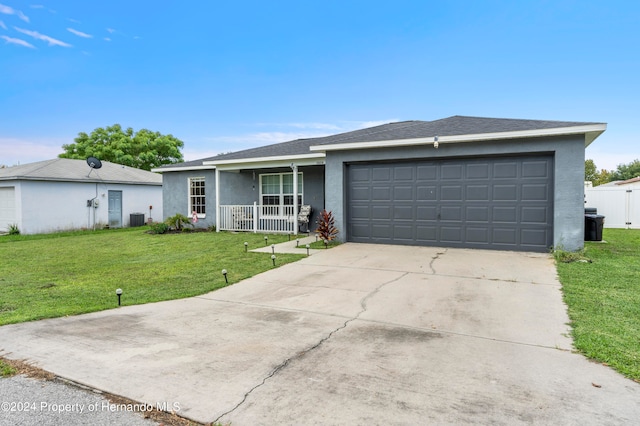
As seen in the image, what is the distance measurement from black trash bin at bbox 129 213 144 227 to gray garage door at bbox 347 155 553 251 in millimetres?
14487

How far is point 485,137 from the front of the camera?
30.4 feet

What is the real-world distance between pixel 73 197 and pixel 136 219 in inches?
128

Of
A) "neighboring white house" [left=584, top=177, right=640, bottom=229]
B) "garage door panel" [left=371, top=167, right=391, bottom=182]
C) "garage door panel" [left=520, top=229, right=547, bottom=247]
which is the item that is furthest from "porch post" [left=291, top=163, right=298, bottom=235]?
"neighboring white house" [left=584, top=177, right=640, bottom=229]

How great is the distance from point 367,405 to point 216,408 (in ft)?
3.65

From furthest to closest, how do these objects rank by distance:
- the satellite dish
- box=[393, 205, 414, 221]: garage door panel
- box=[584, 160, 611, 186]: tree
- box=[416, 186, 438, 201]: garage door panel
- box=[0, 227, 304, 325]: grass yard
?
1. box=[584, 160, 611, 186]: tree
2. the satellite dish
3. box=[393, 205, 414, 221]: garage door panel
4. box=[416, 186, 438, 201]: garage door panel
5. box=[0, 227, 304, 325]: grass yard

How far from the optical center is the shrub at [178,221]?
16062 millimetres

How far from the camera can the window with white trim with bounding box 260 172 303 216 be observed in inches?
591

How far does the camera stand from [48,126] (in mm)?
27438

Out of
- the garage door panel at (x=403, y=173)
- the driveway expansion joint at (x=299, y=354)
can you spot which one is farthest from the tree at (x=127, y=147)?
the driveway expansion joint at (x=299, y=354)

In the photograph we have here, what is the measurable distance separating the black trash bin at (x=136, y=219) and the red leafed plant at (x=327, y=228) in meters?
14.0

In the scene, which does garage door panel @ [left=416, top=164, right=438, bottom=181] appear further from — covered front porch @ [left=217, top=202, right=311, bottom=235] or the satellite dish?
the satellite dish

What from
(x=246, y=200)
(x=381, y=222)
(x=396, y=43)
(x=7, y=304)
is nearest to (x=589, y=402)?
(x=7, y=304)

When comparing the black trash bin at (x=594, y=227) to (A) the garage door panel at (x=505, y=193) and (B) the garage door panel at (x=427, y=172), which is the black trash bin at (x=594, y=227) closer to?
(A) the garage door panel at (x=505, y=193)

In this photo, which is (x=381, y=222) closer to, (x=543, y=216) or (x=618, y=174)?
(x=543, y=216)
